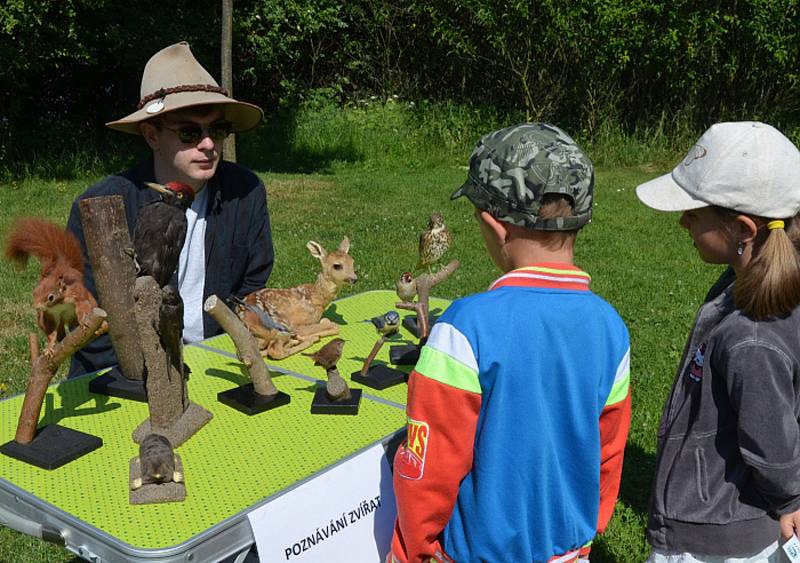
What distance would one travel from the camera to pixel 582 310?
5.19 ft

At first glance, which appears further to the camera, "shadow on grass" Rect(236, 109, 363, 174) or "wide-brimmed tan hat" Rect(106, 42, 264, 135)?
"shadow on grass" Rect(236, 109, 363, 174)

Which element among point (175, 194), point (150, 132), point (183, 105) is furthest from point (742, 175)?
point (150, 132)

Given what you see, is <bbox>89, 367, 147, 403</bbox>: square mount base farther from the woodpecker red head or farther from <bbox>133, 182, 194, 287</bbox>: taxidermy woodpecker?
the woodpecker red head

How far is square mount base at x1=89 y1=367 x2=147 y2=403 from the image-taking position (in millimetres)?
2398

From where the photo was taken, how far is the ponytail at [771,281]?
183 cm

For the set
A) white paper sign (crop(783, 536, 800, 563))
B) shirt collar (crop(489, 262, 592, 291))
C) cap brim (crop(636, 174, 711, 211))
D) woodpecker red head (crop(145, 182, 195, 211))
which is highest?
cap brim (crop(636, 174, 711, 211))

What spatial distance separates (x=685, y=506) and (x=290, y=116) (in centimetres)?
1227

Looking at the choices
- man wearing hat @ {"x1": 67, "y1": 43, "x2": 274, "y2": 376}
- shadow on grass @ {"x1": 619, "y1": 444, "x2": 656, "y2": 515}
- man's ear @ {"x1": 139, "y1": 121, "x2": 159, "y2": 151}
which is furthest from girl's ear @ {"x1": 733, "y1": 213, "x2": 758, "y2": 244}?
man's ear @ {"x1": 139, "y1": 121, "x2": 159, "y2": 151}

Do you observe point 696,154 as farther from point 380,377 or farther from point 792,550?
point 380,377

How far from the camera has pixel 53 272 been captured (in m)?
2.18

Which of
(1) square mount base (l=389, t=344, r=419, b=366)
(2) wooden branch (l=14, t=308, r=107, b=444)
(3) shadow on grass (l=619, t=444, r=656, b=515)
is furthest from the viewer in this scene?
(3) shadow on grass (l=619, t=444, r=656, b=515)

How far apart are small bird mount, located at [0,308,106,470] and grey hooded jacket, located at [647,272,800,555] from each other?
1561mm

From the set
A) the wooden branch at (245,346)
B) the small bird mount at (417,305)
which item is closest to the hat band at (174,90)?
the wooden branch at (245,346)

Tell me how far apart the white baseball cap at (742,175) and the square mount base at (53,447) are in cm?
168
